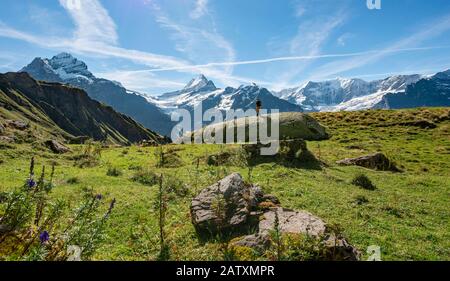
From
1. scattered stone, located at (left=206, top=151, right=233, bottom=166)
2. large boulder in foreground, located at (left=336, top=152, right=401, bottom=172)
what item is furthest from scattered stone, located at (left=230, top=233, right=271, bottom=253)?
large boulder in foreground, located at (left=336, top=152, right=401, bottom=172)

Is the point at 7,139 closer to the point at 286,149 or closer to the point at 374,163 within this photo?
the point at 286,149

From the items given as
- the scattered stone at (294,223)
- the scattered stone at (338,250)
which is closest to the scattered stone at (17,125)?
the scattered stone at (294,223)

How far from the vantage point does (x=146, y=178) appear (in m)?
21.7

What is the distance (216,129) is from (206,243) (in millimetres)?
36731

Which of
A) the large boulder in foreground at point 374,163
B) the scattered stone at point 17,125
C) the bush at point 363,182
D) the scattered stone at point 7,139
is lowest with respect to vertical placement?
the bush at point 363,182

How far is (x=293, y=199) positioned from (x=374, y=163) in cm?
1540

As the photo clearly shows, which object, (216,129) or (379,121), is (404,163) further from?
(379,121)

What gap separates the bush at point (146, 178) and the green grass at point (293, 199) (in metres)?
0.49

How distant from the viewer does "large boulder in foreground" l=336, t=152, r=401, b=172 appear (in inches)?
1172

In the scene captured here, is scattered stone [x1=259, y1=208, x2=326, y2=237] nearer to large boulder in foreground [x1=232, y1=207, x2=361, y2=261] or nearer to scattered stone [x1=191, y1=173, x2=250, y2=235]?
large boulder in foreground [x1=232, y1=207, x2=361, y2=261]

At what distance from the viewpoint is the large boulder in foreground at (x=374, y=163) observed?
29.8m

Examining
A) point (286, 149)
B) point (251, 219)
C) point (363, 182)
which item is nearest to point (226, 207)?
point (251, 219)

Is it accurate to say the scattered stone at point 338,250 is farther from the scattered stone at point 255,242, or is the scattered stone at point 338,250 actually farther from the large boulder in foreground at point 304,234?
the scattered stone at point 255,242
